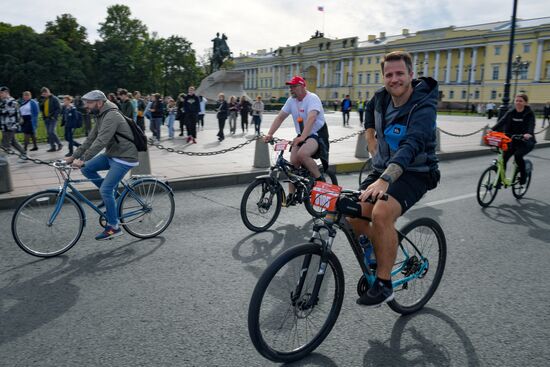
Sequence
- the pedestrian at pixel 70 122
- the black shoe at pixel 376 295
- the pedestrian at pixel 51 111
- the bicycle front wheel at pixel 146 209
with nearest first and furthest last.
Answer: the black shoe at pixel 376 295 → the bicycle front wheel at pixel 146 209 → the pedestrian at pixel 70 122 → the pedestrian at pixel 51 111

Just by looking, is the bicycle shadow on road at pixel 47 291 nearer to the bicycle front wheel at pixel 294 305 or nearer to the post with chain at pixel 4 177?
the bicycle front wheel at pixel 294 305

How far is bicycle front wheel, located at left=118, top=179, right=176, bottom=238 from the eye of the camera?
559 cm

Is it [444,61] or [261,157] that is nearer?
[261,157]

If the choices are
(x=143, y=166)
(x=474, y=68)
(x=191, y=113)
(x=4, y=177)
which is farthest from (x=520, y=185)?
(x=474, y=68)

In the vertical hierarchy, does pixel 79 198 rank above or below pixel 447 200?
above

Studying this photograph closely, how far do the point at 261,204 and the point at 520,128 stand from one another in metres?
4.99

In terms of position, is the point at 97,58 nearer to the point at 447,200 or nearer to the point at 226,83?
the point at 226,83

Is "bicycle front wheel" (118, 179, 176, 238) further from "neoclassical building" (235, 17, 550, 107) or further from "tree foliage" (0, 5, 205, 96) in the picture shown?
"tree foliage" (0, 5, 205, 96)

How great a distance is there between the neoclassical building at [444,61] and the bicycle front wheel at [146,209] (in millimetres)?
60087

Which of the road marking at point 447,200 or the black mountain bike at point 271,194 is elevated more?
the black mountain bike at point 271,194

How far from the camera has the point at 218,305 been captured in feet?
12.4

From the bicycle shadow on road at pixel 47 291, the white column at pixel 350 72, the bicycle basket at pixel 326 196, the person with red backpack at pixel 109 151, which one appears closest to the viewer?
the bicycle basket at pixel 326 196

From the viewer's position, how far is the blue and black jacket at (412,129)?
9.95 feet

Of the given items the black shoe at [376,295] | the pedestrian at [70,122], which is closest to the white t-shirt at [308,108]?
the black shoe at [376,295]
